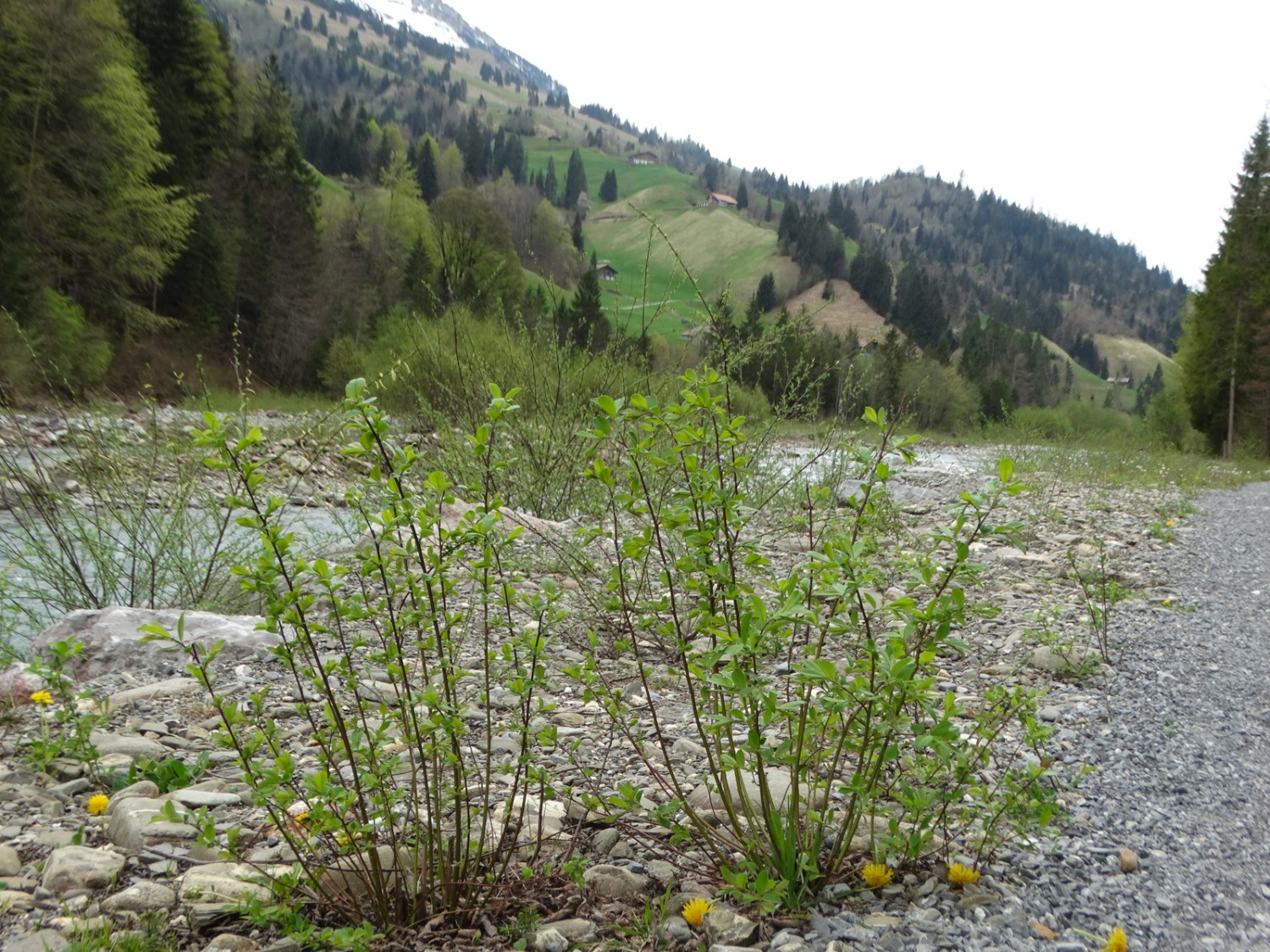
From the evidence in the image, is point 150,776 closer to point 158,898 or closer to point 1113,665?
point 158,898

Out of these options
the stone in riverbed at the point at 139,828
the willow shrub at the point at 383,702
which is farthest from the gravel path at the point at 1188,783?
the stone in riverbed at the point at 139,828

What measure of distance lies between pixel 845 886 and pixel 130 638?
3889 millimetres

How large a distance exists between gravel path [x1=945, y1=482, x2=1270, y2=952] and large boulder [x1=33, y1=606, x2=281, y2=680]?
12.0 feet

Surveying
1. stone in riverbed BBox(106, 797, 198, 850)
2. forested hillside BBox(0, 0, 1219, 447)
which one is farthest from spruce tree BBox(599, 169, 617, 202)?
stone in riverbed BBox(106, 797, 198, 850)

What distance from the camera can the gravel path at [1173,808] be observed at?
6.62 feet

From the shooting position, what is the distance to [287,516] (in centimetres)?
942

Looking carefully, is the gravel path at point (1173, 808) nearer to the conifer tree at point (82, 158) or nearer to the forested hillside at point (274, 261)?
the forested hillside at point (274, 261)

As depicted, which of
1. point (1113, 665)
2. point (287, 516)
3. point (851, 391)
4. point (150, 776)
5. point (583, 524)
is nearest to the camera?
point (150, 776)

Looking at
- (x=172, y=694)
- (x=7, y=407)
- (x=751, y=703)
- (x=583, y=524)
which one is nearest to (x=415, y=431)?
(x=583, y=524)

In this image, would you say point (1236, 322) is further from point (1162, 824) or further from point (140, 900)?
point (140, 900)

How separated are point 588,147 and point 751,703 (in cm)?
18843

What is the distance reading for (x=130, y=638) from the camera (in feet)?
13.8

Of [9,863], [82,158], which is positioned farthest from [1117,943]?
[82,158]

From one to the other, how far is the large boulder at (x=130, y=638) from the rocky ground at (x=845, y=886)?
0.04ft
